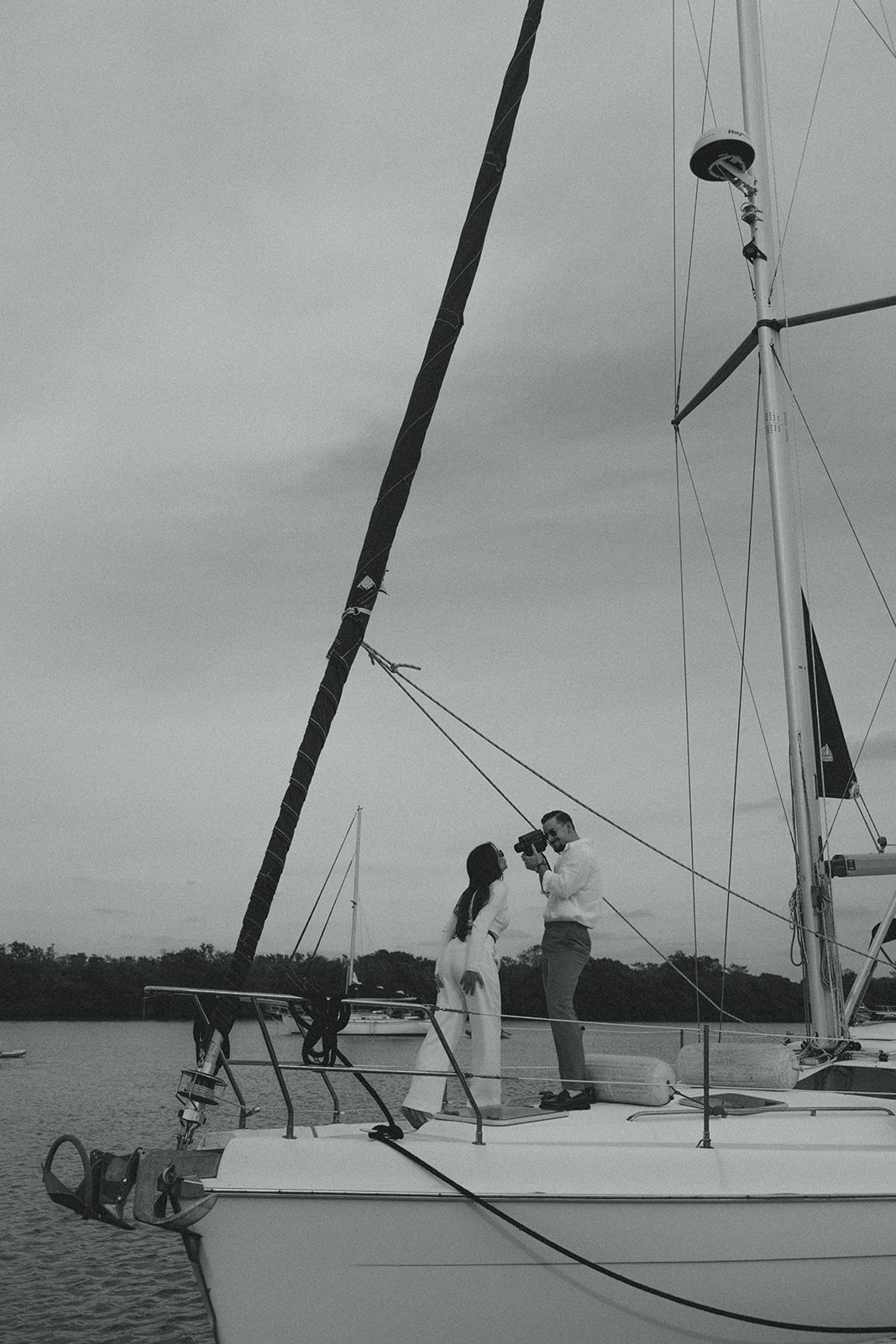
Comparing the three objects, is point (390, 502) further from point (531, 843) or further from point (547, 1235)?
point (547, 1235)

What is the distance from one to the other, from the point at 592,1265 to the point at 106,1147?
18.5m

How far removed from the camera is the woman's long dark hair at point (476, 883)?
7.08 m

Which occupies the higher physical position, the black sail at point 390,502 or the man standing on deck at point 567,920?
the black sail at point 390,502

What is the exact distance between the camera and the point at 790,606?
10.0 metres

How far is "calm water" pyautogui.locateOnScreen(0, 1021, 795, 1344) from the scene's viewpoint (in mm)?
10125

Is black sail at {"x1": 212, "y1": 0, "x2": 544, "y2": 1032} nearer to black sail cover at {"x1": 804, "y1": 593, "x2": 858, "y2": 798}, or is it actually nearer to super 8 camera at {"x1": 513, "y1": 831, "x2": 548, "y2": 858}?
super 8 camera at {"x1": 513, "y1": 831, "x2": 548, "y2": 858}

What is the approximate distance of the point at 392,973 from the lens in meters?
7.96

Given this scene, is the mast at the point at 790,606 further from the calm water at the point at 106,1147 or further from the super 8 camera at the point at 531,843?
the super 8 camera at the point at 531,843

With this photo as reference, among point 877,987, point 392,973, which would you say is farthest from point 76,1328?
point 877,987

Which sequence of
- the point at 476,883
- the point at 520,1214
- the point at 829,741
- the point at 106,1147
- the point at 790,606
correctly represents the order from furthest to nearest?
the point at 106,1147
the point at 829,741
the point at 790,606
the point at 476,883
the point at 520,1214

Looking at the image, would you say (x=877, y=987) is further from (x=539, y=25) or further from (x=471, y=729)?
(x=539, y=25)

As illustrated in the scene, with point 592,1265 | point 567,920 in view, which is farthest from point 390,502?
point 592,1265

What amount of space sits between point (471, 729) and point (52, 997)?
9534 centimetres

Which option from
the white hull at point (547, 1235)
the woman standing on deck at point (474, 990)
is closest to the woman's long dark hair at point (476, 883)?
the woman standing on deck at point (474, 990)
